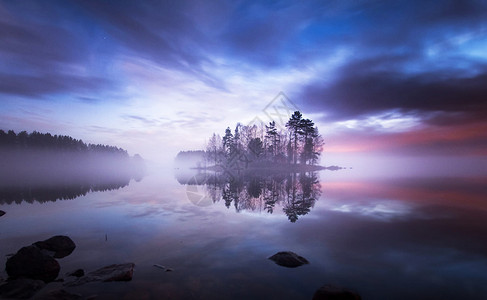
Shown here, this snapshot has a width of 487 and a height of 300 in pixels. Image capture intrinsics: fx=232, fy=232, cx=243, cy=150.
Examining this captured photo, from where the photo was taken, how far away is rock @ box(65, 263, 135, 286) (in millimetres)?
10336

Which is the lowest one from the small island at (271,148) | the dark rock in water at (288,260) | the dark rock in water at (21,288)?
the dark rock in water at (21,288)

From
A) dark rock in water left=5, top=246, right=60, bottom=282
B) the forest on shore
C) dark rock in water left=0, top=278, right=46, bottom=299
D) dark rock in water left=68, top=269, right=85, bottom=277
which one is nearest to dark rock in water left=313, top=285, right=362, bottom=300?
dark rock in water left=68, top=269, right=85, bottom=277

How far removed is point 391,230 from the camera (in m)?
17.8

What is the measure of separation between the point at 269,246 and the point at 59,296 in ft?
34.3

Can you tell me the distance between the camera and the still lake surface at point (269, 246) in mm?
9812

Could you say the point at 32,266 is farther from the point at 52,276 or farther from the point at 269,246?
the point at 269,246

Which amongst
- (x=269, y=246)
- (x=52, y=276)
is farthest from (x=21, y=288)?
(x=269, y=246)

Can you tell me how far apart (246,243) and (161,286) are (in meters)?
A: 6.55

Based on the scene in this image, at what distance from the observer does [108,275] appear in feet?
34.8

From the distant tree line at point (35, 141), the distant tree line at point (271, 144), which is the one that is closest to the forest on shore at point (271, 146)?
the distant tree line at point (271, 144)

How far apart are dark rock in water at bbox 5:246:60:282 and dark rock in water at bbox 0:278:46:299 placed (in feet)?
2.46

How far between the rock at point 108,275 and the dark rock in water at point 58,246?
14.4 ft

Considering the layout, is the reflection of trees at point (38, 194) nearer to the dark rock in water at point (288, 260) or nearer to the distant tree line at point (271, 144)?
the dark rock in water at point (288, 260)

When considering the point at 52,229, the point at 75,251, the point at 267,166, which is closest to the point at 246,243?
the point at 75,251
